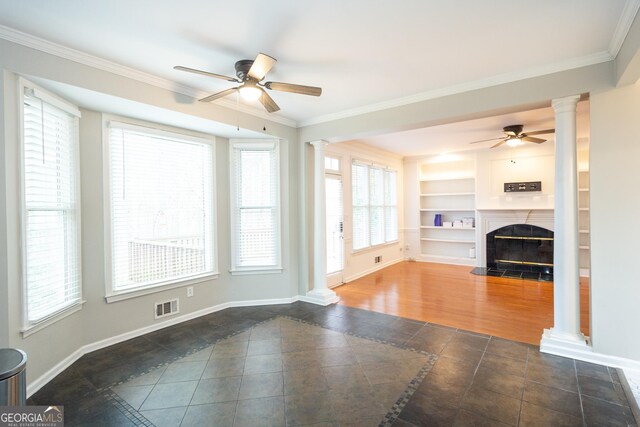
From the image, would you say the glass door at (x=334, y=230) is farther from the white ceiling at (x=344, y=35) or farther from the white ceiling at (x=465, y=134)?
the white ceiling at (x=344, y=35)

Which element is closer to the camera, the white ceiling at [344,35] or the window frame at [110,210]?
the white ceiling at [344,35]

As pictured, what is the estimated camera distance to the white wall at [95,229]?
227cm

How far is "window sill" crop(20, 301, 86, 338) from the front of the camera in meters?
2.41

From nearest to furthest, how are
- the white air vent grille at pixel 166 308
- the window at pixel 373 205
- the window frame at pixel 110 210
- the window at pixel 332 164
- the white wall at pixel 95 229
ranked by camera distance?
the white wall at pixel 95 229, the window frame at pixel 110 210, the white air vent grille at pixel 166 308, the window at pixel 332 164, the window at pixel 373 205

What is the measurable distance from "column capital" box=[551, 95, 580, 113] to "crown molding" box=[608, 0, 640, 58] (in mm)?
391

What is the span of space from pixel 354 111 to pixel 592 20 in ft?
7.95

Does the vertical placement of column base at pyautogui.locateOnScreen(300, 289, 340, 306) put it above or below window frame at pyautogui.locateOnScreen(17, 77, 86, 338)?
below

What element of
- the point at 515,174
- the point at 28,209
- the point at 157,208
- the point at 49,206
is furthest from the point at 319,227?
the point at 515,174

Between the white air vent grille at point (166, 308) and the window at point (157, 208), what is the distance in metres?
0.24

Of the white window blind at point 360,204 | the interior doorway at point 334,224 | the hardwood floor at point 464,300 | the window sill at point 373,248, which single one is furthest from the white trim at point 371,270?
the white window blind at point 360,204

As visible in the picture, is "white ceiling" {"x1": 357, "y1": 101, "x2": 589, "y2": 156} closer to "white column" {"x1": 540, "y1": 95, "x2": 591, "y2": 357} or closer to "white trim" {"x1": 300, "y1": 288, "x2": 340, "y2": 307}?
"white column" {"x1": 540, "y1": 95, "x2": 591, "y2": 357}

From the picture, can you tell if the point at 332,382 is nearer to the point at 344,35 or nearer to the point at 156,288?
the point at 156,288

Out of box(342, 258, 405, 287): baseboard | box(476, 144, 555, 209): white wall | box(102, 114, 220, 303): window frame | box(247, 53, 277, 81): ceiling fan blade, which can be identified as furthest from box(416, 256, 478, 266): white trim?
box(247, 53, 277, 81): ceiling fan blade

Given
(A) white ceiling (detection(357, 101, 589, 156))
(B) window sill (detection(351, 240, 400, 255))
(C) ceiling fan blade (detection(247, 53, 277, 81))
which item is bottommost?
(B) window sill (detection(351, 240, 400, 255))
